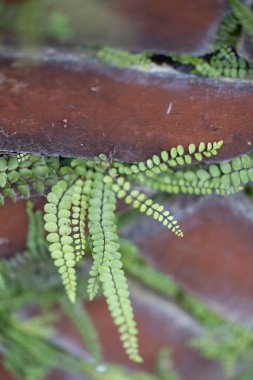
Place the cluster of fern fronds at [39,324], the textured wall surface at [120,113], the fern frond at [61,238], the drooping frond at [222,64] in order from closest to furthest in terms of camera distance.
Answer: the fern frond at [61,238] → the textured wall surface at [120,113] → the drooping frond at [222,64] → the cluster of fern fronds at [39,324]

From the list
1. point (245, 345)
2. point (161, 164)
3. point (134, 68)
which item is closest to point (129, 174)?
point (161, 164)

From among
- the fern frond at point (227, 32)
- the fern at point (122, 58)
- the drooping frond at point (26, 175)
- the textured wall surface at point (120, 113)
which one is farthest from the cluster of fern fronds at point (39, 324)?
the fern frond at point (227, 32)

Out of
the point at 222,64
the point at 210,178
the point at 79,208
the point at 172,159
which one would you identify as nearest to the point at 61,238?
the point at 79,208

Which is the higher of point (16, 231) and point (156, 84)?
point (156, 84)

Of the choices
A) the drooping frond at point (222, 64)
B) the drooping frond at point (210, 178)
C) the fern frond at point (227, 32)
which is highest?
the fern frond at point (227, 32)

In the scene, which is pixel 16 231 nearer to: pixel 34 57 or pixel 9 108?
pixel 9 108

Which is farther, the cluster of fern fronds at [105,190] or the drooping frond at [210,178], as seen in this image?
the drooping frond at [210,178]

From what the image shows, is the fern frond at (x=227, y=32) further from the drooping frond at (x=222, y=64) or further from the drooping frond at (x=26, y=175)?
the drooping frond at (x=26, y=175)

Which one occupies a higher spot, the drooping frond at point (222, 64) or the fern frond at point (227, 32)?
the fern frond at point (227, 32)
